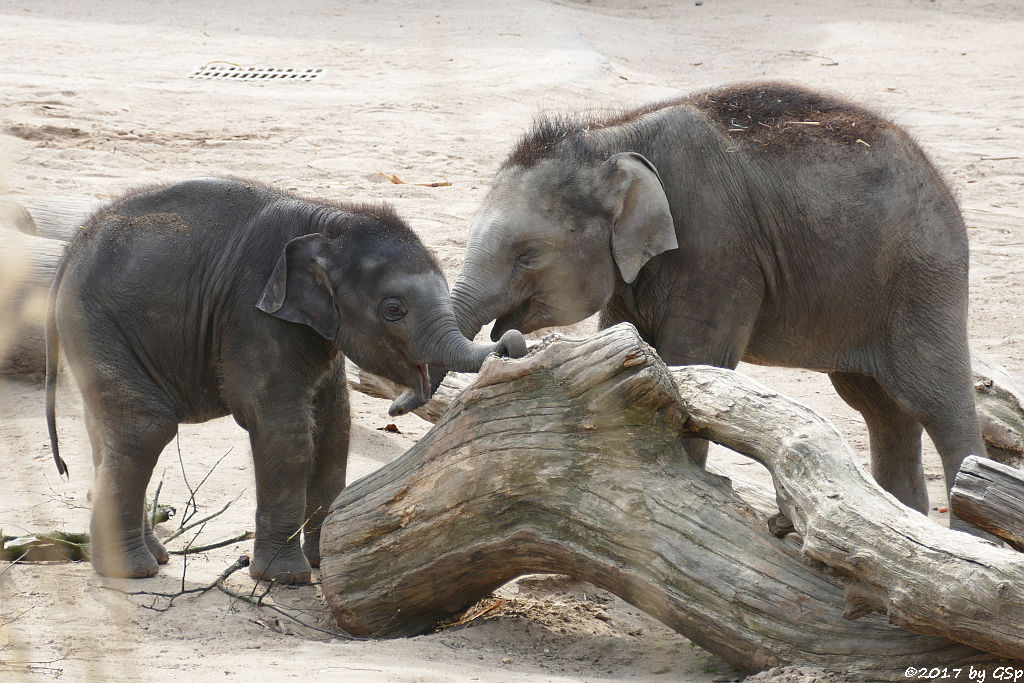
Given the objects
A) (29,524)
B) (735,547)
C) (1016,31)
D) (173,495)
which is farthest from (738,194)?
(1016,31)

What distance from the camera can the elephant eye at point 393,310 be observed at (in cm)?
401

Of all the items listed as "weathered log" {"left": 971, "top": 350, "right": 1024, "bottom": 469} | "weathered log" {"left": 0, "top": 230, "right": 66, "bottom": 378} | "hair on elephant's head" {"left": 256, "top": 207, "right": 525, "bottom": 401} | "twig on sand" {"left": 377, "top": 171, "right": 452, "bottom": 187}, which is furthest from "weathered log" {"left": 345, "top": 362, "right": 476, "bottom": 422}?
"twig on sand" {"left": 377, "top": 171, "right": 452, "bottom": 187}

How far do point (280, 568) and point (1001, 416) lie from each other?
3.35 metres

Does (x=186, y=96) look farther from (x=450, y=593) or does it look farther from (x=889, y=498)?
(x=889, y=498)

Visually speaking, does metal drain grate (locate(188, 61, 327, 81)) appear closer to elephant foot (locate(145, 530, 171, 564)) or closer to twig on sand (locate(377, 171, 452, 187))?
twig on sand (locate(377, 171, 452, 187))

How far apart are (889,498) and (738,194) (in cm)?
177

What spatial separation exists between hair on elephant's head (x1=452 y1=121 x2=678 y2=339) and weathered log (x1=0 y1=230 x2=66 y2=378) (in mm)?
2501

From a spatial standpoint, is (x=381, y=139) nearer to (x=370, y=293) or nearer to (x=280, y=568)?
(x=370, y=293)

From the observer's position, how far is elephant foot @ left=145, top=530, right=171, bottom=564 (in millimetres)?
4238

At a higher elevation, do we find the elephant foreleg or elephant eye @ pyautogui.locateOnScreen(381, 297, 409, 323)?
elephant eye @ pyautogui.locateOnScreen(381, 297, 409, 323)

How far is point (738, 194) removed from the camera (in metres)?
4.45

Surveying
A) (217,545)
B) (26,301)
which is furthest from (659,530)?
(26,301)

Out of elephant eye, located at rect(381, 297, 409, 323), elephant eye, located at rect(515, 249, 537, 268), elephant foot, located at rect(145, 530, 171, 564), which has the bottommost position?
elephant foot, located at rect(145, 530, 171, 564)

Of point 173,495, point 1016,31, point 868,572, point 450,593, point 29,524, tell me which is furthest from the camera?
point 1016,31
